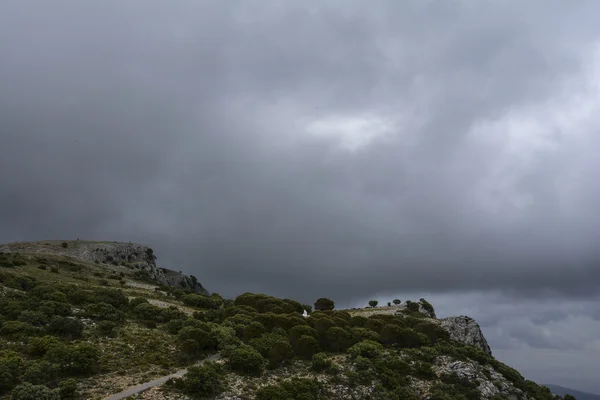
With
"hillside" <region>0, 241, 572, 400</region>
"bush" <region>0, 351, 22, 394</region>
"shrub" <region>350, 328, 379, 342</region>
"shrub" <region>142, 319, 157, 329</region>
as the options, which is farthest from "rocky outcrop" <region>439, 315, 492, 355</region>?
"bush" <region>0, 351, 22, 394</region>

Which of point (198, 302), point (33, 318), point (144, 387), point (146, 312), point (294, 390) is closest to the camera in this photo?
point (144, 387)

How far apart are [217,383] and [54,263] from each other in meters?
71.6

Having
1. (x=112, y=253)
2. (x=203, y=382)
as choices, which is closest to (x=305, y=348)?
(x=203, y=382)

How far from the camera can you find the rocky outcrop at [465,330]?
216ft

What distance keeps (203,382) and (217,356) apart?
1037 centimetres

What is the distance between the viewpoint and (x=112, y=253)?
12219cm

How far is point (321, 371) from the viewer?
39938 mm

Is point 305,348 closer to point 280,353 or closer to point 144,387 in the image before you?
point 280,353

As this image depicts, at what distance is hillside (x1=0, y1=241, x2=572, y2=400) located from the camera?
3138cm

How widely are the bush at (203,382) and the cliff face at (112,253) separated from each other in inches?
3276

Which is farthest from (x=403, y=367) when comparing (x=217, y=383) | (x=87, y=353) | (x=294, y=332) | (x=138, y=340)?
(x=87, y=353)

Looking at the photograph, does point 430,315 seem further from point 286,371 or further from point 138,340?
point 138,340

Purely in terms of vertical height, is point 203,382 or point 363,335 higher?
point 363,335

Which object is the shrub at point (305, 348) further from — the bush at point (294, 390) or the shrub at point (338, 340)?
the bush at point (294, 390)
